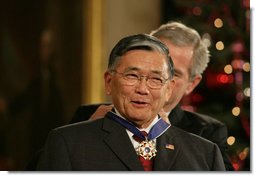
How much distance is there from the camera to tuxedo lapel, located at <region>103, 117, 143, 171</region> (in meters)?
1.84

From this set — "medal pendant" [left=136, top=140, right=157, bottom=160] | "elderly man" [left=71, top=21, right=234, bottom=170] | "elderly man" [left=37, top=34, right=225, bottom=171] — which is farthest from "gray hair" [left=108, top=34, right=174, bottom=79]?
"medal pendant" [left=136, top=140, right=157, bottom=160]

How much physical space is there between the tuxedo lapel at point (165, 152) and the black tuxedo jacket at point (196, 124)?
15 cm

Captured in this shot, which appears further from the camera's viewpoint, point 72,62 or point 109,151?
point 72,62

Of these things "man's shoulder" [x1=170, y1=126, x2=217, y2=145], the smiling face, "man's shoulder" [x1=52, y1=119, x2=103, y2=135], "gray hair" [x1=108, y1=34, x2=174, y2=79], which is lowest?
"man's shoulder" [x1=170, y1=126, x2=217, y2=145]

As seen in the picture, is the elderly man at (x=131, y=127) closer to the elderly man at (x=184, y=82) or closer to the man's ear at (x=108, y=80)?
the man's ear at (x=108, y=80)

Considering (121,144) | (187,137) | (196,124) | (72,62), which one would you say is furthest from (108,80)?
(72,62)

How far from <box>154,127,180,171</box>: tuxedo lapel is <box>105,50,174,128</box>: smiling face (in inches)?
3.7

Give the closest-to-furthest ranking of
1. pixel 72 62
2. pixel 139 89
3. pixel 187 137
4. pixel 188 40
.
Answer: pixel 139 89, pixel 187 137, pixel 188 40, pixel 72 62

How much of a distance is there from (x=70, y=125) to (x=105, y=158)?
16 centimetres

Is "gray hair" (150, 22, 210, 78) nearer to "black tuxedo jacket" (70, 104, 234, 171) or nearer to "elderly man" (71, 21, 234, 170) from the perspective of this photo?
"elderly man" (71, 21, 234, 170)

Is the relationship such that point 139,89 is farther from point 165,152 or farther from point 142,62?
point 165,152

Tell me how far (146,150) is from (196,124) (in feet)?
1.17

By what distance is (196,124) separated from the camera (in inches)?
85.2

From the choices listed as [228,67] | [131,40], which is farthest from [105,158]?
[228,67]
